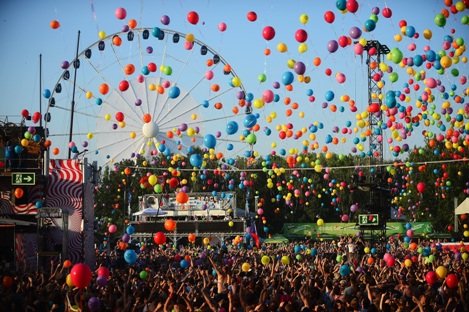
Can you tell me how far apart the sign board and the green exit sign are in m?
11.3

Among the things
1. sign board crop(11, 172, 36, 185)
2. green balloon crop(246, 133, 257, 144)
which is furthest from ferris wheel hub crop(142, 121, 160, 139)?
green balloon crop(246, 133, 257, 144)

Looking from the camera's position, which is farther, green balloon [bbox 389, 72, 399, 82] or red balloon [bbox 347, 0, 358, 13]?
green balloon [bbox 389, 72, 399, 82]

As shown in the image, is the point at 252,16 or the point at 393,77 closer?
the point at 252,16

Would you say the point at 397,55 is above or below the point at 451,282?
A: above

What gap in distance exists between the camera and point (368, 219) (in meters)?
29.3

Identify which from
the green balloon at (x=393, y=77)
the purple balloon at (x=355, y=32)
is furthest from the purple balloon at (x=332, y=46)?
the green balloon at (x=393, y=77)

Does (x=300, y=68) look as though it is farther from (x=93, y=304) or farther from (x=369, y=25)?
(x=93, y=304)

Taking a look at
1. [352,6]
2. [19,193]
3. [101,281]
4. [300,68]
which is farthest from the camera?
[19,193]

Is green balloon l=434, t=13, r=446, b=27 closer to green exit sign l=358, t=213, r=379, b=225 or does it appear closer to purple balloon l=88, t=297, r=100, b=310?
purple balloon l=88, t=297, r=100, b=310

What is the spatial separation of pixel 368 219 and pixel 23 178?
471 inches

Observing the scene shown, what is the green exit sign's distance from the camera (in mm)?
29188

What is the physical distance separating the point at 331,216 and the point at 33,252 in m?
50.9

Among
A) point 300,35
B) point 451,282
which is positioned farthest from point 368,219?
point 451,282

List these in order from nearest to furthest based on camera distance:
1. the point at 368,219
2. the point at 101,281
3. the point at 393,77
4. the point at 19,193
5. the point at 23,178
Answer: the point at 101,281 < the point at 393,77 < the point at 19,193 < the point at 23,178 < the point at 368,219
